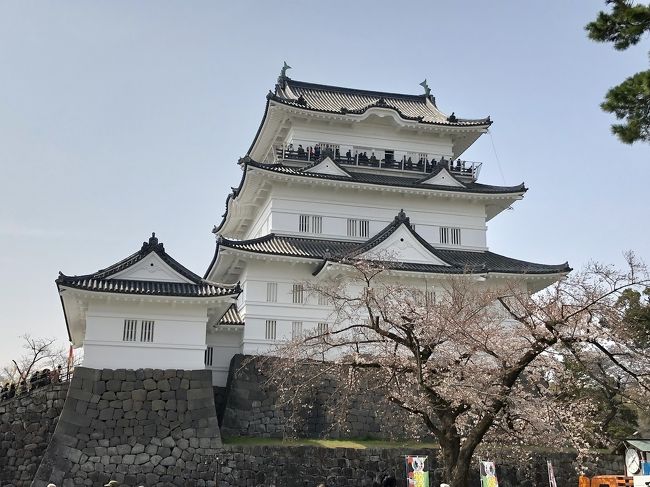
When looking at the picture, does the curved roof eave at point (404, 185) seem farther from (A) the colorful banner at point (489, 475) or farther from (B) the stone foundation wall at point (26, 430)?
(A) the colorful banner at point (489, 475)

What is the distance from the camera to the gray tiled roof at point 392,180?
75.7 ft

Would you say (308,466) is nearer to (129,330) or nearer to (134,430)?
(134,430)

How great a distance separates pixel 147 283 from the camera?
1895 cm

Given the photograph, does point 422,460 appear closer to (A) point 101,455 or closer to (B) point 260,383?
(B) point 260,383

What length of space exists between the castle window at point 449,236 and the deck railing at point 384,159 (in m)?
2.37

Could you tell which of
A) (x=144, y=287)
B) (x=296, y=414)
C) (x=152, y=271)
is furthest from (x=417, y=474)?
(x=152, y=271)

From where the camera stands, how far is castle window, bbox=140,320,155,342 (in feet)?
61.1

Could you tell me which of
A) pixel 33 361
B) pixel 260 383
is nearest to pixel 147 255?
pixel 260 383

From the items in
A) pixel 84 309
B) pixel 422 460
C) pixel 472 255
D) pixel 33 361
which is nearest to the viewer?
pixel 422 460

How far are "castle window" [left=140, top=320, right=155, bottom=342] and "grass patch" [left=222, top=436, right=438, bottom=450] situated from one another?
3.48 meters

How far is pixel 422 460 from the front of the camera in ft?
51.7

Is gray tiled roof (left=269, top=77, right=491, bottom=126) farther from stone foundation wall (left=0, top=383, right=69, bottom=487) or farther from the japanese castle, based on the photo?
stone foundation wall (left=0, top=383, right=69, bottom=487)

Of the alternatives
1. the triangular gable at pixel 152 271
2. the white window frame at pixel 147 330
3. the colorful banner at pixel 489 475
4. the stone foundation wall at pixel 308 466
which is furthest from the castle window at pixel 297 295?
the colorful banner at pixel 489 475

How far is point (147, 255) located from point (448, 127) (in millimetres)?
12870
